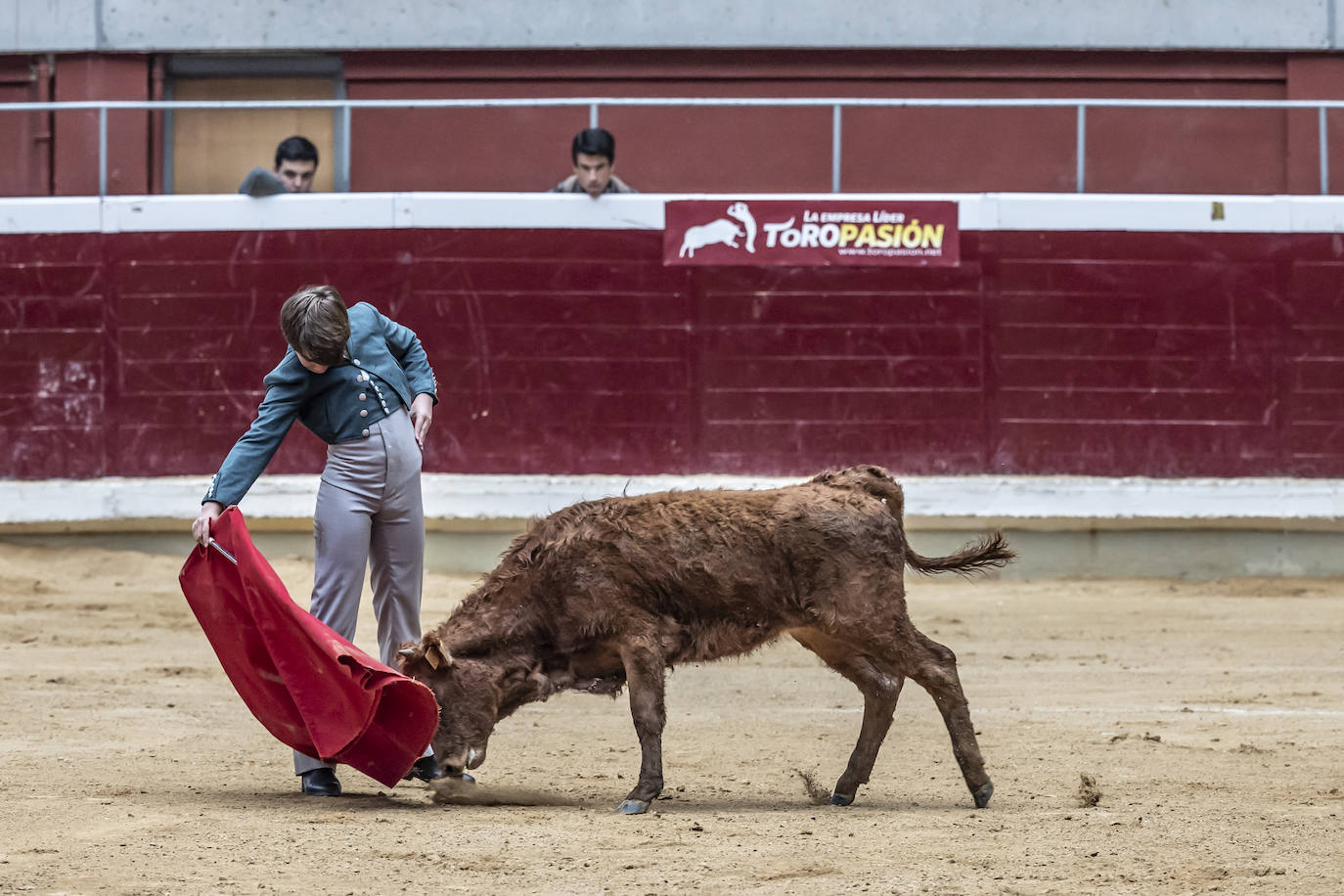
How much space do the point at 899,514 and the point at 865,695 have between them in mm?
576

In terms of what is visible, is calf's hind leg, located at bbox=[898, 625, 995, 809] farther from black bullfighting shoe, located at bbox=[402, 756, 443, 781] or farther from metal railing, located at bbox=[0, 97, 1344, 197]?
metal railing, located at bbox=[0, 97, 1344, 197]

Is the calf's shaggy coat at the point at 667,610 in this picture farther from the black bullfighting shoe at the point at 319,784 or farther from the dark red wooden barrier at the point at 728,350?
the dark red wooden barrier at the point at 728,350

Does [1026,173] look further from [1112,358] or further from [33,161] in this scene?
[33,161]

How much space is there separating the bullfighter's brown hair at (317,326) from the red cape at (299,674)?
21.6 inches

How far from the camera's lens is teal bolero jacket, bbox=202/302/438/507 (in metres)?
5.63

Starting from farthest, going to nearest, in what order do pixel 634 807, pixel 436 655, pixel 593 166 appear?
Result: 1. pixel 593 166
2. pixel 436 655
3. pixel 634 807

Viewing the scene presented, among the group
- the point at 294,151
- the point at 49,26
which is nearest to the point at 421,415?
the point at 294,151

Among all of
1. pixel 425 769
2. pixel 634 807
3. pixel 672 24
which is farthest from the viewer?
pixel 672 24

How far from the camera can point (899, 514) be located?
5.87 metres

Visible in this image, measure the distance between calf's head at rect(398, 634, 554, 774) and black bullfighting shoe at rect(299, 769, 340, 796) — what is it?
40 cm

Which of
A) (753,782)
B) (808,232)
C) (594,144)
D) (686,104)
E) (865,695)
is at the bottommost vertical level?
(753,782)

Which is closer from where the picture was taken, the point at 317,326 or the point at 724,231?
the point at 317,326

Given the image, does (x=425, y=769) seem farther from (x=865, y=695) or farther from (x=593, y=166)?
(x=593, y=166)

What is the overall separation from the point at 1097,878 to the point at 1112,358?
7.82m
